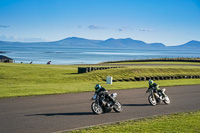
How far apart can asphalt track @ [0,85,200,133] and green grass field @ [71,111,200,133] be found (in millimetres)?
885

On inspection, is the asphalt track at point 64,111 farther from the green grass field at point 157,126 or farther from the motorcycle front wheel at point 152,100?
the green grass field at point 157,126

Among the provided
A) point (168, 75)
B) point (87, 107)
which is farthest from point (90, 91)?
point (168, 75)

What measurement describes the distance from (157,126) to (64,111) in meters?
5.33

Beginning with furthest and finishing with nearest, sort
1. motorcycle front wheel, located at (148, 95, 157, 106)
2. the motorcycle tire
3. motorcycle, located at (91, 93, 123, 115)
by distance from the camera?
motorcycle front wheel, located at (148, 95, 157, 106) < the motorcycle tire < motorcycle, located at (91, 93, 123, 115)

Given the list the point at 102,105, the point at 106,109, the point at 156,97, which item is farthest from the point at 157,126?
the point at 156,97

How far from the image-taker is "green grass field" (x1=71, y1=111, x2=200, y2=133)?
10695 millimetres

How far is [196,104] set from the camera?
17344 mm

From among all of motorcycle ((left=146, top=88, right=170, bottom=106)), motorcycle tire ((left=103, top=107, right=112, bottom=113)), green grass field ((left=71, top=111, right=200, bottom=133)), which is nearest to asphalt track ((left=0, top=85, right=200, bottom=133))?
motorcycle tire ((left=103, top=107, right=112, bottom=113))

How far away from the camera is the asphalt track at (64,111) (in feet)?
37.3

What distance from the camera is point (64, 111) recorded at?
14.4 m

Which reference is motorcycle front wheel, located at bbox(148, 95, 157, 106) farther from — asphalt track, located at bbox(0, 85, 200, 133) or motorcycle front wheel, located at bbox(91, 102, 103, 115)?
motorcycle front wheel, located at bbox(91, 102, 103, 115)

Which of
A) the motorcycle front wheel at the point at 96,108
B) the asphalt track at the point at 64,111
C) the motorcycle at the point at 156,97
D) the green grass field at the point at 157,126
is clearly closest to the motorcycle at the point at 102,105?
the motorcycle front wheel at the point at 96,108

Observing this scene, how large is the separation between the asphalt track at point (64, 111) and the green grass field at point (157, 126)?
2.90 feet

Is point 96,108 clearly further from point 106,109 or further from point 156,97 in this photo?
point 156,97
